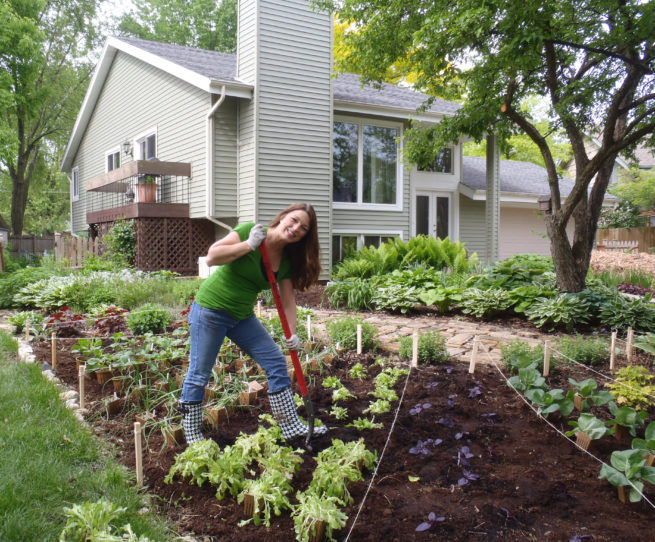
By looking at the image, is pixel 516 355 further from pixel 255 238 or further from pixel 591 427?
pixel 255 238

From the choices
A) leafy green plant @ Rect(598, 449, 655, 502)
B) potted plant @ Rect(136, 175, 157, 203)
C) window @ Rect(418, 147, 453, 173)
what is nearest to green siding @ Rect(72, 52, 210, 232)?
potted plant @ Rect(136, 175, 157, 203)

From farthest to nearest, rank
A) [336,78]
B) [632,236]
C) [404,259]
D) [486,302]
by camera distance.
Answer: [632,236] → [336,78] → [404,259] → [486,302]

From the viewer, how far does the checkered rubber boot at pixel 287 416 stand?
2.88m

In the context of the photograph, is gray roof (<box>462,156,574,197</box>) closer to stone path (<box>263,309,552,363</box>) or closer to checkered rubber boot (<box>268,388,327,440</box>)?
stone path (<box>263,309,552,363</box>)

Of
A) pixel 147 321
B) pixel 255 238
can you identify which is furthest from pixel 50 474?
pixel 147 321

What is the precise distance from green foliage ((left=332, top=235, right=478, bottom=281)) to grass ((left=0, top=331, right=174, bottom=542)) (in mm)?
6477

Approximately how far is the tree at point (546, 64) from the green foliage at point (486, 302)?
0.91m

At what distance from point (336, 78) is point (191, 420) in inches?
363

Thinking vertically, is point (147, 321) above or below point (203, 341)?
below

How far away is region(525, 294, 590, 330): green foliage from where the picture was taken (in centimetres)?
579

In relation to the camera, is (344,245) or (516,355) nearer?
(516,355)

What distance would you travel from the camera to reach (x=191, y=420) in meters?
2.73

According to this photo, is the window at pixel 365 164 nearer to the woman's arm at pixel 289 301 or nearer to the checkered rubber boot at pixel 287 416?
the woman's arm at pixel 289 301

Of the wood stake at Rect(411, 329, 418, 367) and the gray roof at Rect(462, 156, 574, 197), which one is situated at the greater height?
the gray roof at Rect(462, 156, 574, 197)
